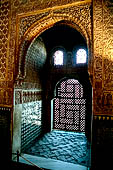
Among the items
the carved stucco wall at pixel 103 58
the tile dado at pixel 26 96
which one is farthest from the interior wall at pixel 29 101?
the carved stucco wall at pixel 103 58

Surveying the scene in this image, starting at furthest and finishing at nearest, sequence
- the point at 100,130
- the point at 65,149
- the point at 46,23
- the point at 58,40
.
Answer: the point at 58,40 → the point at 65,149 → the point at 46,23 → the point at 100,130

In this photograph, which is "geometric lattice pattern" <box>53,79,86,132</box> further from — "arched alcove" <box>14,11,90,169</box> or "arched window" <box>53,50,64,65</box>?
"arched window" <box>53,50,64,65</box>

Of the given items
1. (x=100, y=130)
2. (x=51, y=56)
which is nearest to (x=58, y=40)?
(x=51, y=56)

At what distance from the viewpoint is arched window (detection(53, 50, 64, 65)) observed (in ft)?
22.1

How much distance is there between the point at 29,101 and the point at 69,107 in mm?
2651

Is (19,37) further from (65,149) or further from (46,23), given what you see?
(65,149)

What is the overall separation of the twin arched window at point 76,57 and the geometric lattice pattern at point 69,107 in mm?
1096

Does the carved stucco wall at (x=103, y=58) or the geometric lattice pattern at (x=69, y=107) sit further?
the geometric lattice pattern at (x=69, y=107)

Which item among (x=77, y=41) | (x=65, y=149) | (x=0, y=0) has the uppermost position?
(x=0, y=0)

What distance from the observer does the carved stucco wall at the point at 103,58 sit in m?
3.03

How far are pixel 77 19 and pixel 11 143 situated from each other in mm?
4011

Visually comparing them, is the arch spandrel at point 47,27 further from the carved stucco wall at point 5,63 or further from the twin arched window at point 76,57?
Answer: the twin arched window at point 76,57

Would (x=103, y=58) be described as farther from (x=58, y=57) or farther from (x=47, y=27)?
(x=58, y=57)

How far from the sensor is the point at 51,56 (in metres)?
6.91
